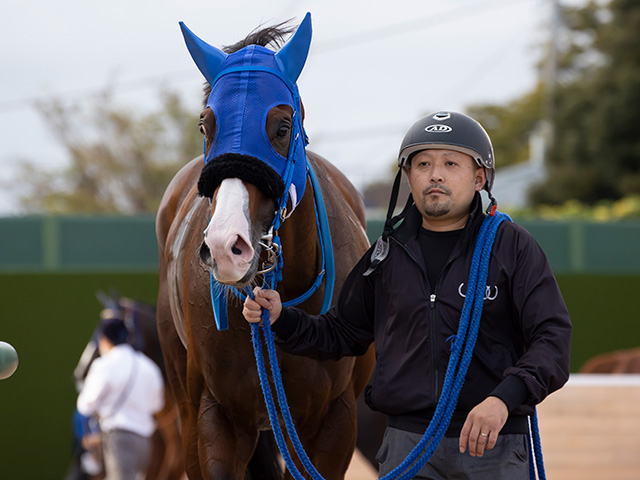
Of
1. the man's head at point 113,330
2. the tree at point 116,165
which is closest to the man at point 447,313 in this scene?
the man's head at point 113,330

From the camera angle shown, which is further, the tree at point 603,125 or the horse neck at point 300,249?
the tree at point 603,125

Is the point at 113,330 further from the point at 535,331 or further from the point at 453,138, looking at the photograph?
the point at 535,331

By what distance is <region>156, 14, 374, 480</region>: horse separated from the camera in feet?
7.06

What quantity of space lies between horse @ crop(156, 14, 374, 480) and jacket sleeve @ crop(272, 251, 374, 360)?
0.18 metres

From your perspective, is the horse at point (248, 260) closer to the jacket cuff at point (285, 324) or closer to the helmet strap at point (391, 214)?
the jacket cuff at point (285, 324)

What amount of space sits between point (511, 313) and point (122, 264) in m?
6.70

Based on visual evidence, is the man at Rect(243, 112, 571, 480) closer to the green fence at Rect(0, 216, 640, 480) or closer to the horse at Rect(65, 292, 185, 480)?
the horse at Rect(65, 292, 185, 480)

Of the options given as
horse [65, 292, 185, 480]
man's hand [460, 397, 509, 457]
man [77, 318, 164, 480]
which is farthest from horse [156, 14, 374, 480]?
horse [65, 292, 185, 480]

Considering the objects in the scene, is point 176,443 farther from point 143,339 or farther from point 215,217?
point 215,217

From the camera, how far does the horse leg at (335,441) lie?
2861 millimetres

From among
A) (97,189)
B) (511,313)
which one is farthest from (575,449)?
(97,189)

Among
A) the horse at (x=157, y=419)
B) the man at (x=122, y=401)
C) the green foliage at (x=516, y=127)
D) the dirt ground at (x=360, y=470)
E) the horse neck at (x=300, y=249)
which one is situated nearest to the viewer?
the horse neck at (x=300, y=249)

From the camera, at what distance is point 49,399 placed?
774cm

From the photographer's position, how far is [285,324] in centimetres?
244
